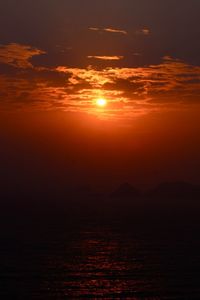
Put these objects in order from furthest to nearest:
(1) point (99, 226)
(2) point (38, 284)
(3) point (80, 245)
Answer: (1) point (99, 226), (3) point (80, 245), (2) point (38, 284)

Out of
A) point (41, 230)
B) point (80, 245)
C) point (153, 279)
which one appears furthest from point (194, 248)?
point (41, 230)

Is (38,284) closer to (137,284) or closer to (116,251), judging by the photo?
(137,284)

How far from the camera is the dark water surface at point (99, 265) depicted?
6169cm

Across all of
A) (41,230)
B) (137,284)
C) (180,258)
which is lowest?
(137,284)

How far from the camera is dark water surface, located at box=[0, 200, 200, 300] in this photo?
61.7 m

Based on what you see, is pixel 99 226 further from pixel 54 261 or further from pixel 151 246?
Result: pixel 54 261

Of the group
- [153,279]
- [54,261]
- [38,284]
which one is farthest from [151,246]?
[38,284]

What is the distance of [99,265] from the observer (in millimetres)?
80875

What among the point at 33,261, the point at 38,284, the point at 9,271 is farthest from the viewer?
the point at 33,261

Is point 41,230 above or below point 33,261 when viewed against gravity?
above

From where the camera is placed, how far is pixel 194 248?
322 feet

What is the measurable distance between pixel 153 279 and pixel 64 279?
1253cm

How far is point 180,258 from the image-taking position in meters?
85.4

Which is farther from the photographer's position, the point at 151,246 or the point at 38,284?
the point at 151,246
